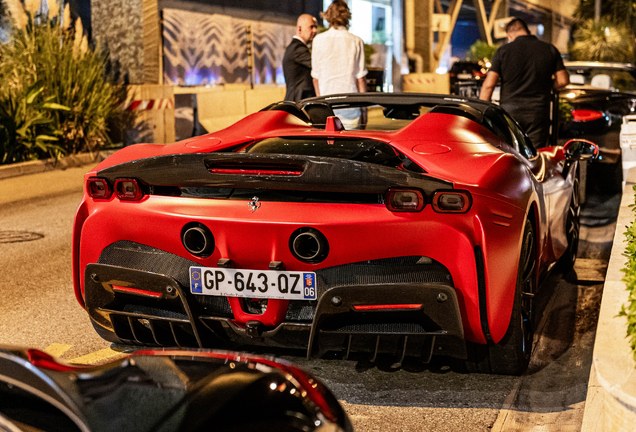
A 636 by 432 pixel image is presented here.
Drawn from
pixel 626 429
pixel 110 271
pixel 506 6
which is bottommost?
pixel 626 429

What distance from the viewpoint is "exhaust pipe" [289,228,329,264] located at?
3096 mm

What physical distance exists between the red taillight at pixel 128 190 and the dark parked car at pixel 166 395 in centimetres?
148

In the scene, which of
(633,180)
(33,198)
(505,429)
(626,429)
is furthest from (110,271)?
(33,198)

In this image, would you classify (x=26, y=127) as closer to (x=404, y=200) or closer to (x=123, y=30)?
(x=123, y=30)

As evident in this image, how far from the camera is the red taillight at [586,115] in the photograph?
8.95 m

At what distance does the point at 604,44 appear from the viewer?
40344 millimetres

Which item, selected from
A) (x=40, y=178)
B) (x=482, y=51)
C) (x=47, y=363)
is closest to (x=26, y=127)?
(x=40, y=178)

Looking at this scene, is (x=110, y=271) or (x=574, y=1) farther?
(x=574, y=1)

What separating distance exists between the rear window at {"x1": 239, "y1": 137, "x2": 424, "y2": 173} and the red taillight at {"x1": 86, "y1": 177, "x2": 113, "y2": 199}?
68 cm

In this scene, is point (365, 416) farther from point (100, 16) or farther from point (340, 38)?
point (100, 16)

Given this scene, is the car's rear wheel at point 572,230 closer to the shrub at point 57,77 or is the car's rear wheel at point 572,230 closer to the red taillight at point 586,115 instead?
the red taillight at point 586,115

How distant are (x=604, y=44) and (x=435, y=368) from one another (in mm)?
40601

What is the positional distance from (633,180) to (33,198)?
6.97 m

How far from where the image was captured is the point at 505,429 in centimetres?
306
